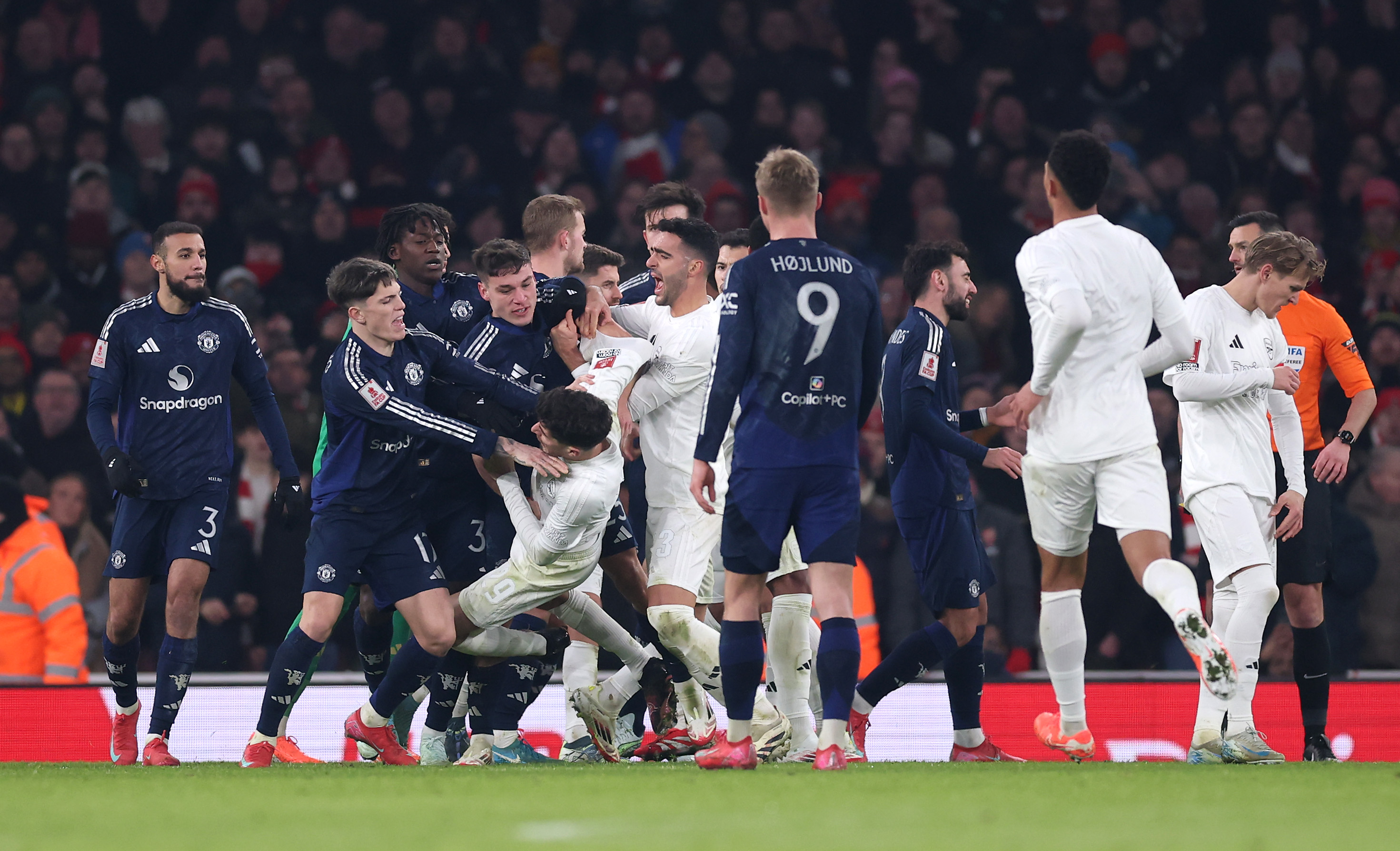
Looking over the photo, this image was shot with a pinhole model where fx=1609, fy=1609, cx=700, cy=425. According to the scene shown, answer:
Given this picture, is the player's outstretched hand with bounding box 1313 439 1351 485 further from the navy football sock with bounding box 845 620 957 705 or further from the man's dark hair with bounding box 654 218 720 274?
the man's dark hair with bounding box 654 218 720 274

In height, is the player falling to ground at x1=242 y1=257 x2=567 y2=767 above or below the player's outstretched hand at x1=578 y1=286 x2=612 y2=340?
below

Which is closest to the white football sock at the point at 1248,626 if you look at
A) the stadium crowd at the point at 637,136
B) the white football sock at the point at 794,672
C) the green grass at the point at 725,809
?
the green grass at the point at 725,809

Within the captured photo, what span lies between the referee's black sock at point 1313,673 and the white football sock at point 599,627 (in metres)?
3.03

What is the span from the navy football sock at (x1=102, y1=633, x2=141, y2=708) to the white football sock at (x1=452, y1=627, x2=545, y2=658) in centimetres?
160

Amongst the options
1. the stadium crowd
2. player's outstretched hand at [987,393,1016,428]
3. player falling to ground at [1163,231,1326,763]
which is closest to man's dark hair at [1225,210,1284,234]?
player falling to ground at [1163,231,1326,763]

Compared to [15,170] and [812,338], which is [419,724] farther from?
[15,170]

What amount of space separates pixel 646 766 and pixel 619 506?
4.66 ft

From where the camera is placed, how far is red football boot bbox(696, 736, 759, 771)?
19.5 feet

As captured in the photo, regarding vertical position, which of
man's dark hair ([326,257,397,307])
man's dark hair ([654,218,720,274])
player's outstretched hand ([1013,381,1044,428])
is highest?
man's dark hair ([654,218,720,274])

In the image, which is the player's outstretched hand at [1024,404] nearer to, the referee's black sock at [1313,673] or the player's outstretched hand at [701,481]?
the player's outstretched hand at [701,481]

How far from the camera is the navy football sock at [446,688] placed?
24.8ft

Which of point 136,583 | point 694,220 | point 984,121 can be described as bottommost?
point 136,583

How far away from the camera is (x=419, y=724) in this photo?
29.8ft

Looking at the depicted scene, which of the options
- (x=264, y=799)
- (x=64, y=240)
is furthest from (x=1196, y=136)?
(x=264, y=799)
